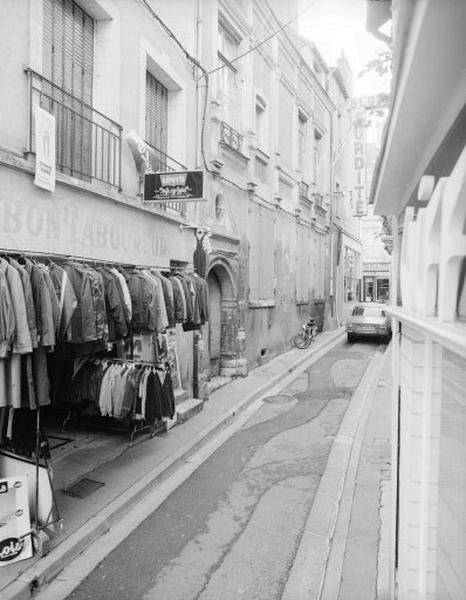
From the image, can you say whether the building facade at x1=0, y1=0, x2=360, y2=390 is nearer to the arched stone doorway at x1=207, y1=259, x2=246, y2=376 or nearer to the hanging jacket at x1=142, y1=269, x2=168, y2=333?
the arched stone doorway at x1=207, y1=259, x2=246, y2=376

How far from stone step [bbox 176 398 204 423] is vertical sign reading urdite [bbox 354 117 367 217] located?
2086 centimetres

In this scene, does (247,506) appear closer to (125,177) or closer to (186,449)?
(186,449)

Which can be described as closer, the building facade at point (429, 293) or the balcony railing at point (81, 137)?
the building facade at point (429, 293)

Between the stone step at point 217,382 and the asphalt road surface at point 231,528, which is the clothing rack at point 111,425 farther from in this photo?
the stone step at point 217,382

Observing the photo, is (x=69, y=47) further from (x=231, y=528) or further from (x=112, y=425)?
(x=231, y=528)

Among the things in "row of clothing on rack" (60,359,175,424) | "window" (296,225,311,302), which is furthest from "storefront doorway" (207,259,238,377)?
"window" (296,225,311,302)

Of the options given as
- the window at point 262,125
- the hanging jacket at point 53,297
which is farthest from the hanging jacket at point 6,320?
the window at point 262,125

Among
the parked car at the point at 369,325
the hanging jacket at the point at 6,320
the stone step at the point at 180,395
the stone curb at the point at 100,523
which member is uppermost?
Answer: the hanging jacket at the point at 6,320

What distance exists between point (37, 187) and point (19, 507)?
3378 millimetres

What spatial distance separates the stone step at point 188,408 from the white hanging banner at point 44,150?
192 inches

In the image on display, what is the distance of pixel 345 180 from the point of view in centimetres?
2906

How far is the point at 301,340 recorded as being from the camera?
60.5ft

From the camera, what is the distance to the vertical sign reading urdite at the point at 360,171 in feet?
86.7

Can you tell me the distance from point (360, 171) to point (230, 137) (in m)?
17.2
